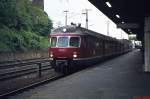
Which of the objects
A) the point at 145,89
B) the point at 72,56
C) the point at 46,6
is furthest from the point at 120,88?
the point at 46,6

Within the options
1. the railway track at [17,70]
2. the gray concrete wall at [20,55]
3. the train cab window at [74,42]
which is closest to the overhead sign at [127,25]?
the railway track at [17,70]

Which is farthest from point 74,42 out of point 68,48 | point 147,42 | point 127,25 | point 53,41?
point 127,25

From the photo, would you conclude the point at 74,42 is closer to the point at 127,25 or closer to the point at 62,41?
the point at 62,41

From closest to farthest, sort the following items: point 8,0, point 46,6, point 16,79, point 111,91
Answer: point 111,91 < point 16,79 < point 8,0 < point 46,6

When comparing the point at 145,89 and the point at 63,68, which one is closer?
the point at 145,89

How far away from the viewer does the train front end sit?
25016mm

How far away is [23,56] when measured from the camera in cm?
4741

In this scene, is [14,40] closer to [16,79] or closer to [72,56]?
[72,56]

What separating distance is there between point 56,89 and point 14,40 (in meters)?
32.3

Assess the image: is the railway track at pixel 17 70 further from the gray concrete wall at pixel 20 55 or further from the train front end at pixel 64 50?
the gray concrete wall at pixel 20 55

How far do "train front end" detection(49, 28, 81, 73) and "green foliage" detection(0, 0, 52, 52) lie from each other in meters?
17.2

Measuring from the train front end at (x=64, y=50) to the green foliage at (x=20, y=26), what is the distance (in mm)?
17183

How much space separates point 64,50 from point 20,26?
28.8 m

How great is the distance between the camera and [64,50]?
25109 millimetres
